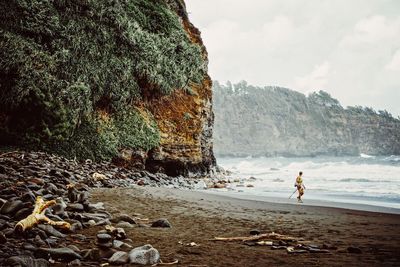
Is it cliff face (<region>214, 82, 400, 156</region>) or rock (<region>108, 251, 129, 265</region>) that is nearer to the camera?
rock (<region>108, 251, 129, 265</region>)

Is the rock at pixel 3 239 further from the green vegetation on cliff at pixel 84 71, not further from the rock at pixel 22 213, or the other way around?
the green vegetation on cliff at pixel 84 71

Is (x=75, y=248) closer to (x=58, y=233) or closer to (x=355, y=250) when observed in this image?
(x=58, y=233)

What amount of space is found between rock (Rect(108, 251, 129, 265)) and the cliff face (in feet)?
330

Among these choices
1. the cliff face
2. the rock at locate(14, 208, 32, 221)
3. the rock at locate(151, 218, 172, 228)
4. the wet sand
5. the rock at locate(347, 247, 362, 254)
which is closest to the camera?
the wet sand

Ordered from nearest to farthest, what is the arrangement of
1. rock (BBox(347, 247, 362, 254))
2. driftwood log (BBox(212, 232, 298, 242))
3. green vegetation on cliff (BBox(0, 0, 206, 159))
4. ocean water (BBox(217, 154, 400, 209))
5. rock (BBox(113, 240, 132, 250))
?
rock (BBox(113, 240, 132, 250))
rock (BBox(347, 247, 362, 254))
driftwood log (BBox(212, 232, 298, 242))
green vegetation on cliff (BBox(0, 0, 206, 159))
ocean water (BBox(217, 154, 400, 209))

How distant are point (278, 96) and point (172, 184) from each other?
108m

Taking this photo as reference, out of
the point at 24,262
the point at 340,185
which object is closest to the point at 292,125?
the point at 340,185

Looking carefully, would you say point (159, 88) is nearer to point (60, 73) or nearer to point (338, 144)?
point (60, 73)

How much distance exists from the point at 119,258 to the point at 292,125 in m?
110

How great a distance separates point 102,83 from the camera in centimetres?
1359

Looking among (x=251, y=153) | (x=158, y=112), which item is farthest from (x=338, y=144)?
(x=158, y=112)

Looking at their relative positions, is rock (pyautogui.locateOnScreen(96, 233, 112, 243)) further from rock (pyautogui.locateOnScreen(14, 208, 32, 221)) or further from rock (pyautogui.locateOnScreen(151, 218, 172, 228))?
rock (pyautogui.locateOnScreen(151, 218, 172, 228))

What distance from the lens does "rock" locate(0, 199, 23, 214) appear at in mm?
4028

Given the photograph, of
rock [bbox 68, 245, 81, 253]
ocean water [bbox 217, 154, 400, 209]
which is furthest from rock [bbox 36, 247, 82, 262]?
ocean water [bbox 217, 154, 400, 209]
